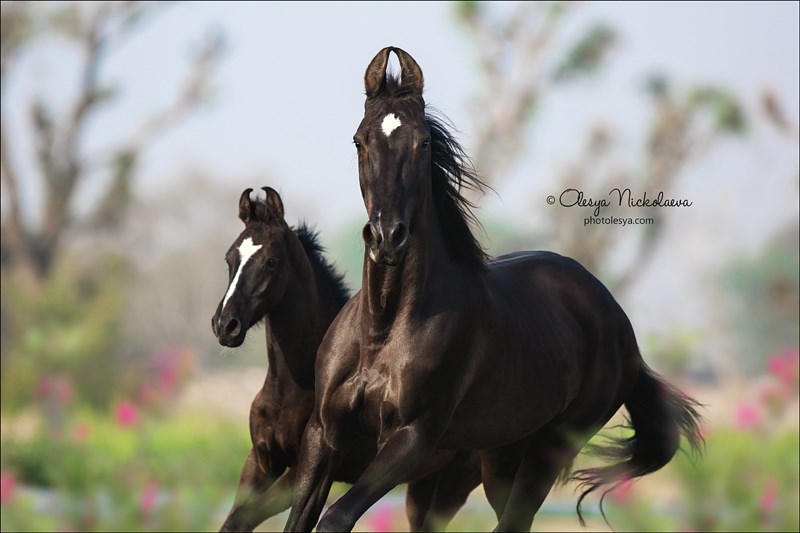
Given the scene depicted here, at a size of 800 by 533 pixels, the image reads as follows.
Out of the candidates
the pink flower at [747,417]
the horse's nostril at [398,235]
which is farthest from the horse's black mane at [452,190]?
the pink flower at [747,417]

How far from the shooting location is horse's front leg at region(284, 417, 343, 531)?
4398 mm

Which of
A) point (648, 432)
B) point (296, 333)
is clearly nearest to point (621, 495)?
point (648, 432)

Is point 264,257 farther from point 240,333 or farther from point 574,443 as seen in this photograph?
point 574,443

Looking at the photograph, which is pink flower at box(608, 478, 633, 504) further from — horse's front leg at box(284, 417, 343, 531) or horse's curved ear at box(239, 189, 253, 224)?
horse's front leg at box(284, 417, 343, 531)

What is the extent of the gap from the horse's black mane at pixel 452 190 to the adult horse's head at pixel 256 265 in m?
0.95

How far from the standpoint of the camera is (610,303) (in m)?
5.75

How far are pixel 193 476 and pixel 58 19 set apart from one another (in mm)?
20541

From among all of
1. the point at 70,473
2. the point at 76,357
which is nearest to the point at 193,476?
the point at 70,473

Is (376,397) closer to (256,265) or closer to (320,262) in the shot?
(256,265)

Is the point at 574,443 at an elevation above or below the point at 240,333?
below

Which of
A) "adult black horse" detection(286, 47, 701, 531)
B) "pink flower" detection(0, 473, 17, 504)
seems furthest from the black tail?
"pink flower" detection(0, 473, 17, 504)

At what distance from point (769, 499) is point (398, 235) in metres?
4.87

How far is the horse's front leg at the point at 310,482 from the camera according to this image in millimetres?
4398

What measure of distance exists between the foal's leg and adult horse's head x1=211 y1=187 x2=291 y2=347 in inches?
27.5
